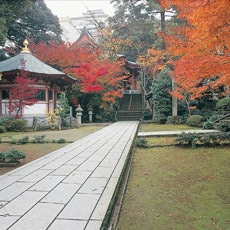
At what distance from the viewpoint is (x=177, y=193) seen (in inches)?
184

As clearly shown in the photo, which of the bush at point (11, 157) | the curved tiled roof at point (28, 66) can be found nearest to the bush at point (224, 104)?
the curved tiled roof at point (28, 66)

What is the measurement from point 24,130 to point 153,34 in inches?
621

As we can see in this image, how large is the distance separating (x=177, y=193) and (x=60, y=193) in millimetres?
2021

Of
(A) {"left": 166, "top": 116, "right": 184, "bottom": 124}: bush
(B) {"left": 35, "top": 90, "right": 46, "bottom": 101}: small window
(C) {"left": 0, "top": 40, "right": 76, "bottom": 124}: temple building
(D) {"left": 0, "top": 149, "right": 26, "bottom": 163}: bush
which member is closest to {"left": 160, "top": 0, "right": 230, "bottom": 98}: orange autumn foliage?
(D) {"left": 0, "top": 149, "right": 26, "bottom": 163}: bush

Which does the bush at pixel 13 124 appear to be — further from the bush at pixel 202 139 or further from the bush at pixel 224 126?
the bush at pixel 224 126

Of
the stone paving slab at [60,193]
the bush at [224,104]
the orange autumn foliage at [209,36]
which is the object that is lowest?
the stone paving slab at [60,193]

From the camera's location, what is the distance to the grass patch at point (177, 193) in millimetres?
3510

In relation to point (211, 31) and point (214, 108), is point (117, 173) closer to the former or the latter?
point (211, 31)

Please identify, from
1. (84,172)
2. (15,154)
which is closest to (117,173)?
(84,172)

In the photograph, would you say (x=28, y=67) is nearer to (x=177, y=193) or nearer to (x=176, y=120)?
(x=176, y=120)

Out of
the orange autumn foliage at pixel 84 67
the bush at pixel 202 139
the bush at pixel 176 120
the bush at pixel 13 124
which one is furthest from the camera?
the orange autumn foliage at pixel 84 67

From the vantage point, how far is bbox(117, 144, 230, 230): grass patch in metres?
3.51

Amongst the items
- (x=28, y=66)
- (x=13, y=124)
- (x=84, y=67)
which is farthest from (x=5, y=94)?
(x=84, y=67)

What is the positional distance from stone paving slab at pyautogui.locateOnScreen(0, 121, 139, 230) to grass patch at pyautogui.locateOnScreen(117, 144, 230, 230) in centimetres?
41
